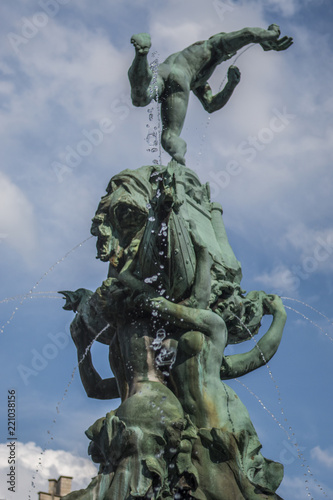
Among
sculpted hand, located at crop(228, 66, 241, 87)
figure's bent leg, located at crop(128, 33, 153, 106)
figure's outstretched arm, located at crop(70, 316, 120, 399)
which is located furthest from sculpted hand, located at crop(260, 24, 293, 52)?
figure's outstretched arm, located at crop(70, 316, 120, 399)

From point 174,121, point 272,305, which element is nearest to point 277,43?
point 174,121

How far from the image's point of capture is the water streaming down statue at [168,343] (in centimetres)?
1084

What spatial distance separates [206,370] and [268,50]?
478cm

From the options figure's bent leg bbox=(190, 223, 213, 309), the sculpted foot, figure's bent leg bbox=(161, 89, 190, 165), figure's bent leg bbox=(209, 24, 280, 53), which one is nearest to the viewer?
figure's bent leg bbox=(190, 223, 213, 309)

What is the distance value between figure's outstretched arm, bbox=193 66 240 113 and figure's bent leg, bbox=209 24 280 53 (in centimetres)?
50

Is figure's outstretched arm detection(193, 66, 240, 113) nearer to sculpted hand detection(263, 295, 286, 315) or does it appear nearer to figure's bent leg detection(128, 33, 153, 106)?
figure's bent leg detection(128, 33, 153, 106)

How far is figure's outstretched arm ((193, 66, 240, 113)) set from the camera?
14578mm

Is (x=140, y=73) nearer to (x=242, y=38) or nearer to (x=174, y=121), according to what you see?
(x=174, y=121)

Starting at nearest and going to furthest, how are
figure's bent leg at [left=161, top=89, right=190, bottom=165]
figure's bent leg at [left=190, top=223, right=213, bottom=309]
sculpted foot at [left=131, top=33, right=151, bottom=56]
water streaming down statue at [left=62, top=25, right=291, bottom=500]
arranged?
water streaming down statue at [left=62, top=25, right=291, bottom=500], figure's bent leg at [left=190, top=223, right=213, bottom=309], sculpted foot at [left=131, top=33, right=151, bottom=56], figure's bent leg at [left=161, top=89, right=190, bottom=165]

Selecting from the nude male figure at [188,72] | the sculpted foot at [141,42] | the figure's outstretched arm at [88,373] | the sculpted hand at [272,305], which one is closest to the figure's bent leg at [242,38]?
the nude male figure at [188,72]

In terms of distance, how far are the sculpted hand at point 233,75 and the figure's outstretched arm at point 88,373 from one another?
4.07m

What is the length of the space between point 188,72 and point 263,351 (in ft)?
12.4

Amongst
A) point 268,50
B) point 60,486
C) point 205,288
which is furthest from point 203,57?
point 60,486

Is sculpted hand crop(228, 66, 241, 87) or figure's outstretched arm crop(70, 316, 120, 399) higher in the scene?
sculpted hand crop(228, 66, 241, 87)
